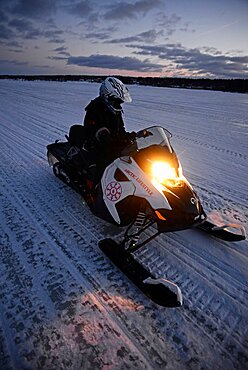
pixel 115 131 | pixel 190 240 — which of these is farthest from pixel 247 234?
pixel 115 131

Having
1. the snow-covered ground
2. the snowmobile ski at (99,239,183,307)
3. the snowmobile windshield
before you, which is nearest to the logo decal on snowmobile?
the snowmobile windshield

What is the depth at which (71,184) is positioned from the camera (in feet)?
13.7

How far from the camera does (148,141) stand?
2.86 m

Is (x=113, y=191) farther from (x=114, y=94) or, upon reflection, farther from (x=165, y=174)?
(x=114, y=94)

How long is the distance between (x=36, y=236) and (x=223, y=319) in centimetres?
221

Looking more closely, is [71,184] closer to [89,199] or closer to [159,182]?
[89,199]

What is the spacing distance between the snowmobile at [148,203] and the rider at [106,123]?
0.38m

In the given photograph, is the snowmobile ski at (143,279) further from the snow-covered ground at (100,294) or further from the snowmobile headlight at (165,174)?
the snowmobile headlight at (165,174)

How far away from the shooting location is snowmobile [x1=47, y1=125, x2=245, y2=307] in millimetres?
2439

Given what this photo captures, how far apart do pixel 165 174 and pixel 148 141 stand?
454 millimetres

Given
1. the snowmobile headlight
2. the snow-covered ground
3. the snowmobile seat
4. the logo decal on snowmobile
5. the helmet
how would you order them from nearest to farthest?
the snow-covered ground → the snowmobile headlight → the logo decal on snowmobile → the helmet → the snowmobile seat

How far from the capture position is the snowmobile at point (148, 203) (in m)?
2.44

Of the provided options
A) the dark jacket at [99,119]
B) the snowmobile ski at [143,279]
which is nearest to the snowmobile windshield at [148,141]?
the dark jacket at [99,119]

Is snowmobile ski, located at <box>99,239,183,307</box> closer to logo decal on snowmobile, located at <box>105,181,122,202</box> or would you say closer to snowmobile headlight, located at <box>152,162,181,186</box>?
logo decal on snowmobile, located at <box>105,181,122,202</box>
